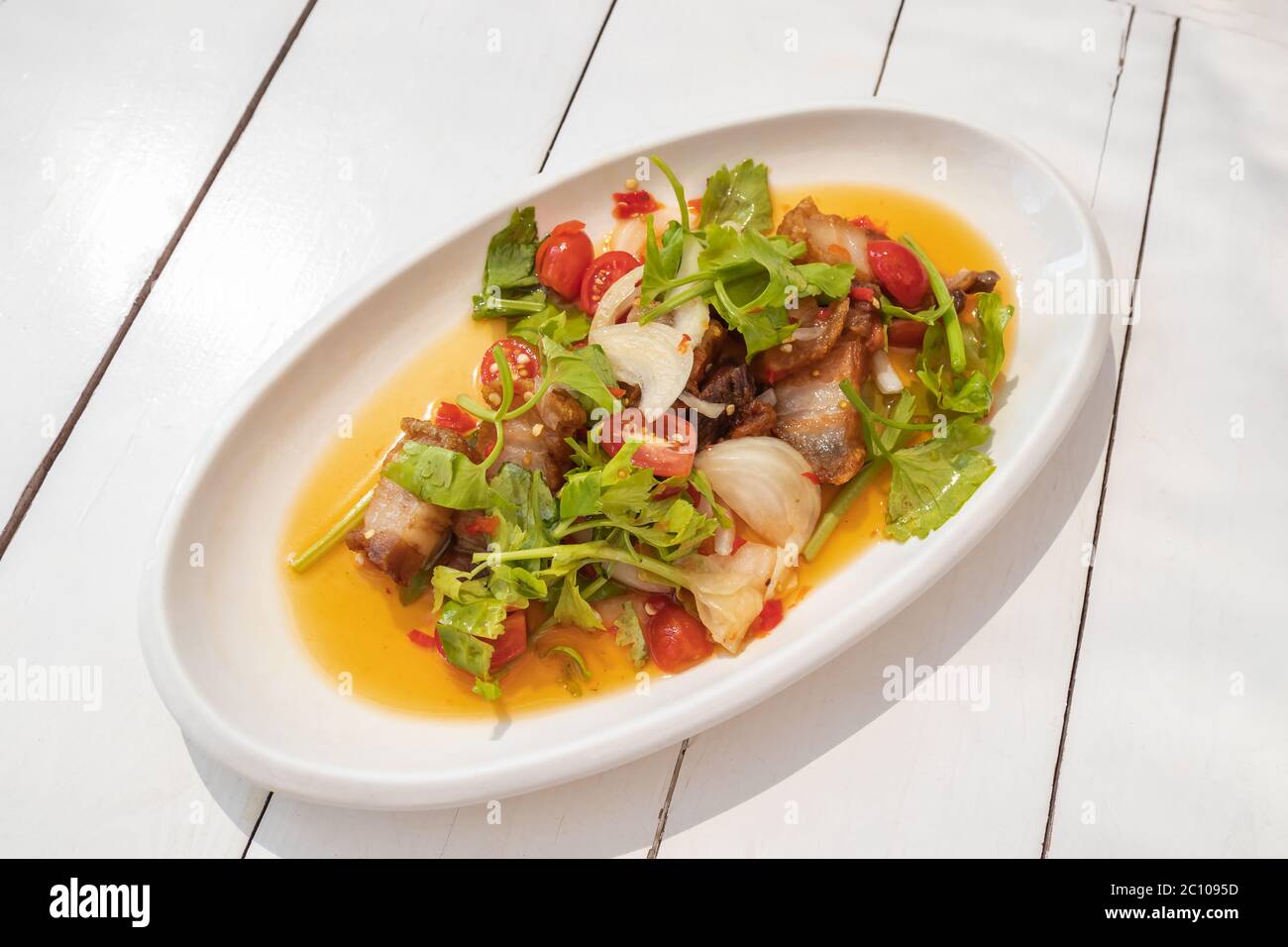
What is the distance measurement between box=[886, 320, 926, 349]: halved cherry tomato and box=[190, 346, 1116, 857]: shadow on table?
868 millimetres

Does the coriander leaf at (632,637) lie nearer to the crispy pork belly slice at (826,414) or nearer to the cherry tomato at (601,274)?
the crispy pork belly slice at (826,414)

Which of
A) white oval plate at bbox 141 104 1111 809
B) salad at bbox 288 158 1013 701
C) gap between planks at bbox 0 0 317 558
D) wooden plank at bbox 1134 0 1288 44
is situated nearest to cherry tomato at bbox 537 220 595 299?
salad at bbox 288 158 1013 701

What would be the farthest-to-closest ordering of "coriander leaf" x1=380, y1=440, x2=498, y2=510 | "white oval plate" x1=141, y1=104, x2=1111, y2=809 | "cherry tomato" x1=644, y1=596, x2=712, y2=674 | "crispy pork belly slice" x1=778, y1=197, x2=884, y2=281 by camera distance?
"crispy pork belly slice" x1=778, y1=197, x2=884, y2=281 → "cherry tomato" x1=644, y1=596, x2=712, y2=674 → "coriander leaf" x1=380, y1=440, x2=498, y2=510 → "white oval plate" x1=141, y1=104, x2=1111, y2=809

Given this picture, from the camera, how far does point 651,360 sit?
3070 millimetres

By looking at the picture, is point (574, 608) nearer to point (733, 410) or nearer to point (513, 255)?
point (733, 410)

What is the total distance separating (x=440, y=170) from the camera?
4004 mm

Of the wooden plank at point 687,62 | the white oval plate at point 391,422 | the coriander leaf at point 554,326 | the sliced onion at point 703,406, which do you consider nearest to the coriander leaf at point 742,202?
the white oval plate at point 391,422

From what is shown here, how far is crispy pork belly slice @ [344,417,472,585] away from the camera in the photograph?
305cm

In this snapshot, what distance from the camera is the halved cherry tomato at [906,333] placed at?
11.2 ft

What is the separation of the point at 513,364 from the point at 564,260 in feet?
1.32

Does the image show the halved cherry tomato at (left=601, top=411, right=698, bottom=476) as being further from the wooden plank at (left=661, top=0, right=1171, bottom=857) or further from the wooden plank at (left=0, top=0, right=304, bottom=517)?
the wooden plank at (left=0, top=0, right=304, bottom=517)

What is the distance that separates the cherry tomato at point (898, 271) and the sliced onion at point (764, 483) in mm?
719
